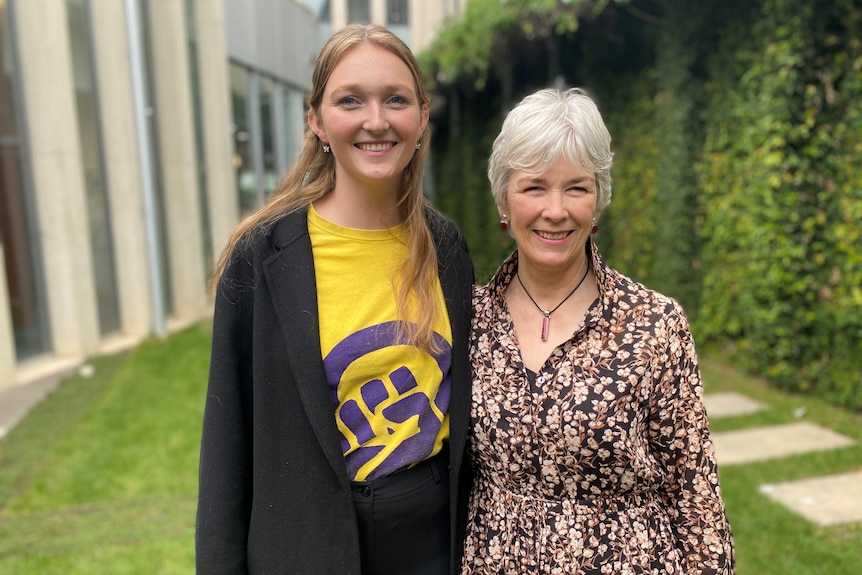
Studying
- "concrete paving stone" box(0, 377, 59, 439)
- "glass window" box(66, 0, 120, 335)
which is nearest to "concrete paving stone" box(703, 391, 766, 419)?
"concrete paving stone" box(0, 377, 59, 439)

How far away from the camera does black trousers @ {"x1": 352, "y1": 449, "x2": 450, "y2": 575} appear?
5.09ft

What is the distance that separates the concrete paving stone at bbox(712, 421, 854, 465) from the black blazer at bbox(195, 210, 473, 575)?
9.67ft

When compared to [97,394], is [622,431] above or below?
above

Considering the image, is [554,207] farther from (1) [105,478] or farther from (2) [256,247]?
(1) [105,478]

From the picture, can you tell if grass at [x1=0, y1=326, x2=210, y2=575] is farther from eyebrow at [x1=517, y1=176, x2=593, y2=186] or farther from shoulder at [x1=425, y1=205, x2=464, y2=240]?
eyebrow at [x1=517, y1=176, x2=593, y2=186]

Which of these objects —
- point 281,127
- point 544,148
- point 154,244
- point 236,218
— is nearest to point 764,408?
point 544,148

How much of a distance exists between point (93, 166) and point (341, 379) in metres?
7.55

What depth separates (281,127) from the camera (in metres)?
14.2

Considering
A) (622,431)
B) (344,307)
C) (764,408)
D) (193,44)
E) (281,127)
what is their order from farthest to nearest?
(281,127)
(193,44)
(764,408)
(344,307)
(622,431)

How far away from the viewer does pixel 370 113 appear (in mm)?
1513

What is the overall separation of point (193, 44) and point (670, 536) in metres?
10.2

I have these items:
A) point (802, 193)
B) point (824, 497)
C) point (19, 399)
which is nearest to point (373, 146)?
point (824, 497)

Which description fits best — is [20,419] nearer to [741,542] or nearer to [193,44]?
[741,542]

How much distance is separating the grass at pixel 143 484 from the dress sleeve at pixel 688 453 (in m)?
1.64
